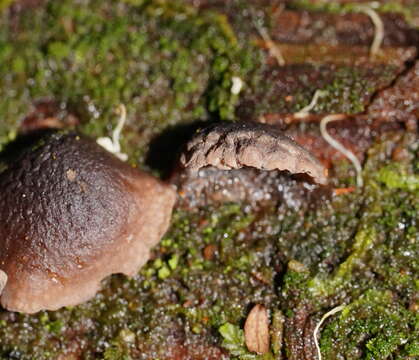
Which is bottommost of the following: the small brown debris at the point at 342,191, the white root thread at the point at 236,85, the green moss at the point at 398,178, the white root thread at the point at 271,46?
the small brown debris at the point at 342,191

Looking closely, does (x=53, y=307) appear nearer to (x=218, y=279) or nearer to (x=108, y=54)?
(x=218, y=279)

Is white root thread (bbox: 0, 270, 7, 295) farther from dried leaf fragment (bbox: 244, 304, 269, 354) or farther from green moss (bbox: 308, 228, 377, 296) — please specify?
green moss (bbox: 308, 228, 377, 296)

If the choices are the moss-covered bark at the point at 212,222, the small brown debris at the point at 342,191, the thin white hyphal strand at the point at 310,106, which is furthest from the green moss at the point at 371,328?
the thin white hyphal strand at the point at 310,106

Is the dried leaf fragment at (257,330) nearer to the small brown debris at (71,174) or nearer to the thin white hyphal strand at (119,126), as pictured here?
the small brown debris at (71,174)

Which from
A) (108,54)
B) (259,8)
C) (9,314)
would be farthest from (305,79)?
(9,314)

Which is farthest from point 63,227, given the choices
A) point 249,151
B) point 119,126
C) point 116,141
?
point 249,151

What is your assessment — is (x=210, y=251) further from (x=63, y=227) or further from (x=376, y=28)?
(x=376, y=28)
